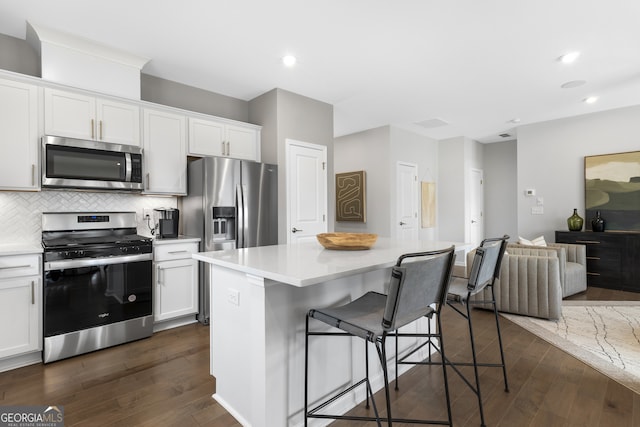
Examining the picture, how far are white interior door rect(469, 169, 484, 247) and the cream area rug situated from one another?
3.05 meters

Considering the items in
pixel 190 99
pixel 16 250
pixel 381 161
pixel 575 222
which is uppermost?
pixel 190 99

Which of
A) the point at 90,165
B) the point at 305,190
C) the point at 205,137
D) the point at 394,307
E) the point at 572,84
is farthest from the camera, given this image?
the point at 305,190

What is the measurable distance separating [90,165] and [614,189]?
6773mm

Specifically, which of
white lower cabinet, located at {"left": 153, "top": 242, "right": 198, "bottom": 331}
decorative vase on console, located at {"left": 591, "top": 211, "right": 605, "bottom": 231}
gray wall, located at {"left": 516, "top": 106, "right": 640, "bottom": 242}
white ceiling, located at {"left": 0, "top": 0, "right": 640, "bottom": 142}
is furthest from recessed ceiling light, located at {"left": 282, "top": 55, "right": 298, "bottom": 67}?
decorative vase on console, located at {"left": 591, "top": 211, "right": 605, "bottom": 231}

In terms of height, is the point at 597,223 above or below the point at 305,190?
below

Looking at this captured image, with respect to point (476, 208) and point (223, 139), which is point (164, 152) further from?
point (476, 208)

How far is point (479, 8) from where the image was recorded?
8.09 feet

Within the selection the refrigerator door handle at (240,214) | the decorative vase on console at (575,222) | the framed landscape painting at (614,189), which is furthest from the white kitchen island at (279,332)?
the framed landscape painting at (614,189)

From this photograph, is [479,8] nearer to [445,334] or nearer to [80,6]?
[445,334]

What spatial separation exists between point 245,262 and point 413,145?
5470mm

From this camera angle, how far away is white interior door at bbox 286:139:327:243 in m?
4.06

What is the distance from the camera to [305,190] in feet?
13.9

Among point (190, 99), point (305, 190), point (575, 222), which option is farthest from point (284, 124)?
point (575, 222)

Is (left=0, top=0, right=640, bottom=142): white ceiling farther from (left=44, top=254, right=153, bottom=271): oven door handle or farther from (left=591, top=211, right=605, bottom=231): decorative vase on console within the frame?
(left=44, top=254, right=153, bottom=271): oven door handle
